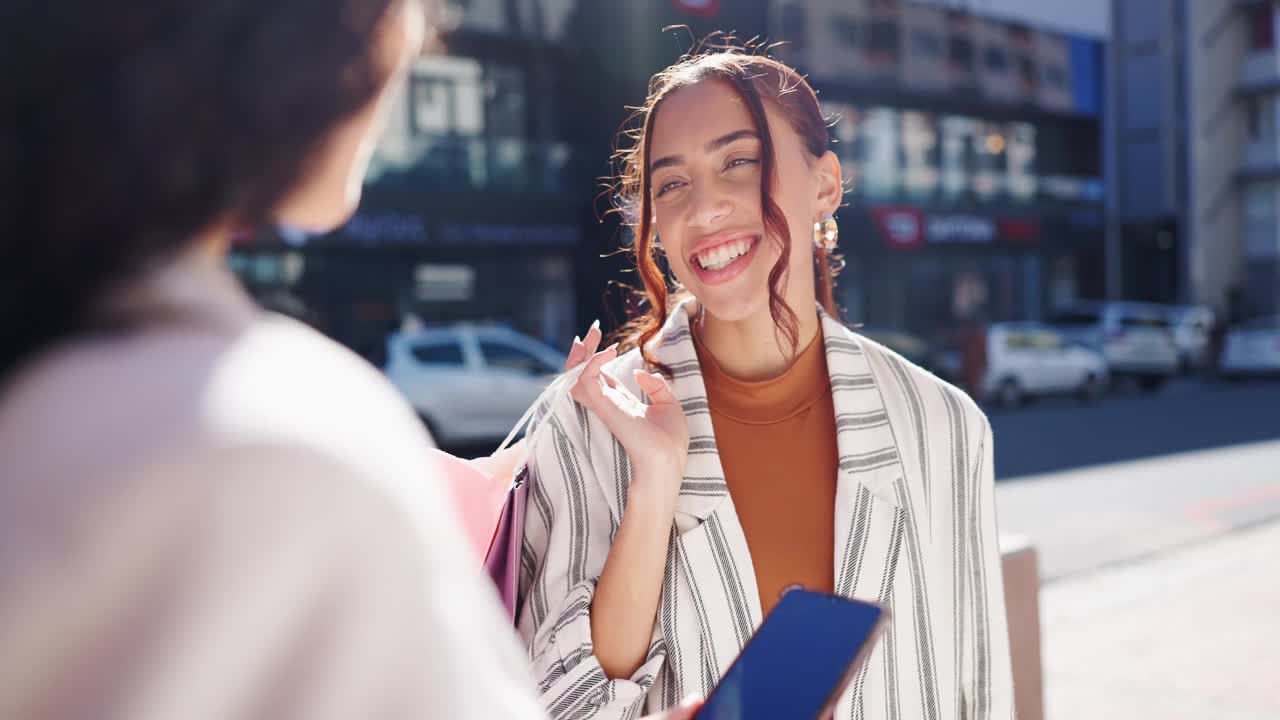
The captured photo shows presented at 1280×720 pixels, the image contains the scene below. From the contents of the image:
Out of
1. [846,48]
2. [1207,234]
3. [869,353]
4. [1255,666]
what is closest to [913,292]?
[846,48]

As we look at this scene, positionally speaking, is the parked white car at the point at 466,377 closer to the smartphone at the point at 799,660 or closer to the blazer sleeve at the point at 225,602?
the smartphone at the point at 799,660

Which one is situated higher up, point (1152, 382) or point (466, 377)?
point (466, 377)

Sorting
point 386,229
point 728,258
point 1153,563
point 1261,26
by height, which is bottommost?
point 1153,563

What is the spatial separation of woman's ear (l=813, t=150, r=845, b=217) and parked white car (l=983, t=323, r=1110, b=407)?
18166mm

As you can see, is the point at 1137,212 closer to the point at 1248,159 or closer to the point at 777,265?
the point at 1248,159

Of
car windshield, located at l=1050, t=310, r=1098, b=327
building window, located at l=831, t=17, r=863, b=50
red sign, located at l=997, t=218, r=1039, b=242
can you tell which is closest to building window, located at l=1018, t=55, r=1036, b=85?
red sign, located at l=997, t=218, r=1039, b=242

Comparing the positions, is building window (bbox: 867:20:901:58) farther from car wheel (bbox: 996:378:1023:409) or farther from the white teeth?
the white teeth

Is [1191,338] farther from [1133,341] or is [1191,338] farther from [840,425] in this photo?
[840,425]

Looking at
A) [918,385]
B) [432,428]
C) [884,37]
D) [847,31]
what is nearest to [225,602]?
[918,385]

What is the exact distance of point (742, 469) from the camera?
194 centimetres

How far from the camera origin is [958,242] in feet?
95.4

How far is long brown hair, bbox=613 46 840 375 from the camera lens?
198cm

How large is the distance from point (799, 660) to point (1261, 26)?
42308mm

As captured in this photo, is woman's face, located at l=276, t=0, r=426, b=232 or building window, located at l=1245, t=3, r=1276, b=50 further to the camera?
building window, located at l=1245, t=3, r=1276, b=50
